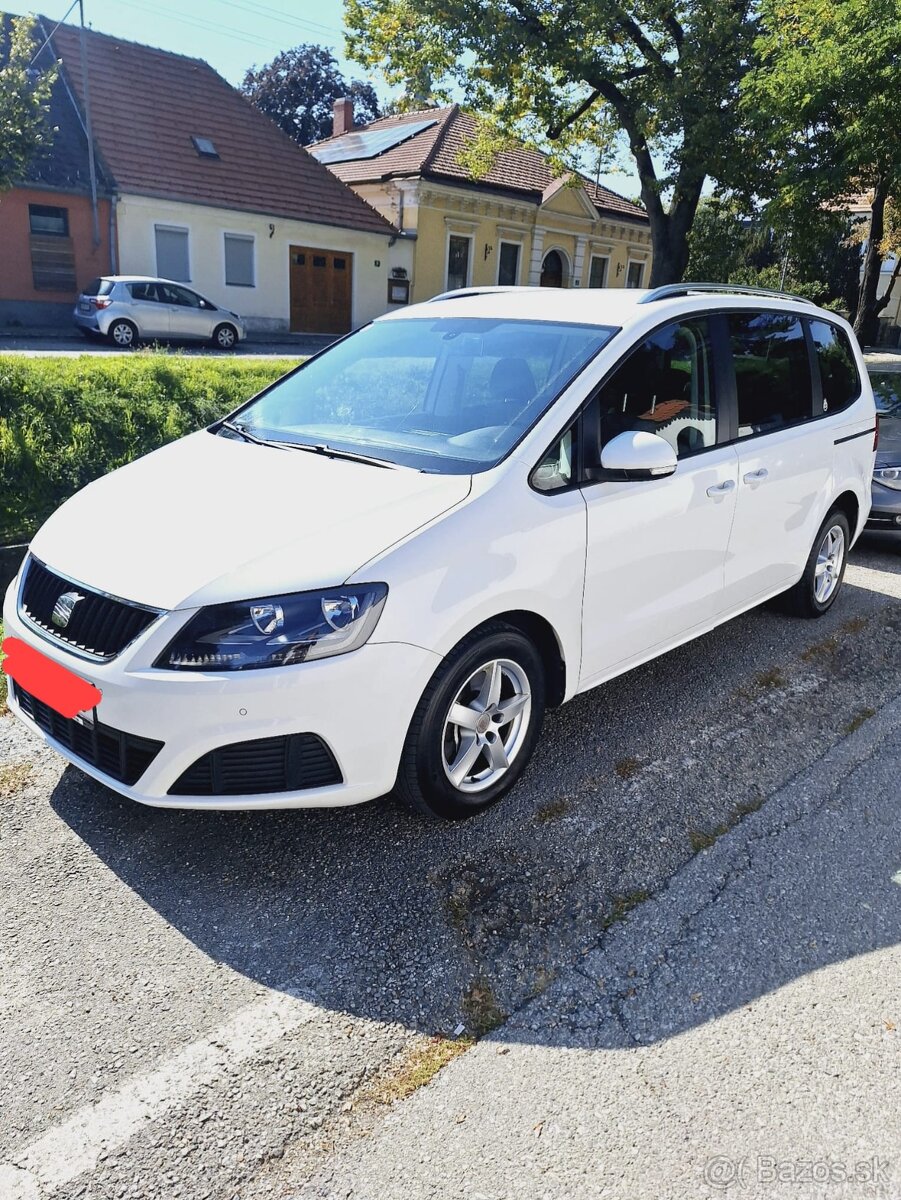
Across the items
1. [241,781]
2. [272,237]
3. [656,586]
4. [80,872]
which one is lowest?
[80,872]

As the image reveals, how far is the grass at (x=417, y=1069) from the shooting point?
2.21 metres

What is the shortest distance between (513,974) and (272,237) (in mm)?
25560

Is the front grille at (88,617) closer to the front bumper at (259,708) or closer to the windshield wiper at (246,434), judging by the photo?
the front bumper at (259,708)

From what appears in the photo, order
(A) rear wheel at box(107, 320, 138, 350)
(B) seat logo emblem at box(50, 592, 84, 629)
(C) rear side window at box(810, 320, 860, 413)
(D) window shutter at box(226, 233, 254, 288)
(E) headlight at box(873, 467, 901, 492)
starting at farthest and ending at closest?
(D) window shutter at box(226, 233, 254, 288)
(A) rear wheel at box(107, 320, 138, 350)
(E) headlight at box(873, 467, 901, 492)
(C) rear side window at box(810, 320, 860, 413)
(B) seat logo emblem at box(50, 592, 84, 629)

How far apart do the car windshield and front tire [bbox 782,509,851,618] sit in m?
2.34

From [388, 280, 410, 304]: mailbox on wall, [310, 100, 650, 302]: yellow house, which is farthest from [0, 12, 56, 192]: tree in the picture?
[388, 280, 410, 304]: mailbox on wall

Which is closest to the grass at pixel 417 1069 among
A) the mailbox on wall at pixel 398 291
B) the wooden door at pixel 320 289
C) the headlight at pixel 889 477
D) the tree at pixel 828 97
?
the headlight at pixel 889 477

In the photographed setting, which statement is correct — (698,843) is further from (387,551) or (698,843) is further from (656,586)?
(387,551)

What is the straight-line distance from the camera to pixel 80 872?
9.64 ft

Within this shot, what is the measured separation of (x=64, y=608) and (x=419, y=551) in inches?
46.8

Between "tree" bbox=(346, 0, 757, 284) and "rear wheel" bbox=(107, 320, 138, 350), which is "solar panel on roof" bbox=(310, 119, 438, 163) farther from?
"rear wheel" bbox=(107, 320, 138, 350)

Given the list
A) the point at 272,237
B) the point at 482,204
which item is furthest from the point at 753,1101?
the point at 482,204

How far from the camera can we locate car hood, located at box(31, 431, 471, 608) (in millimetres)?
2762

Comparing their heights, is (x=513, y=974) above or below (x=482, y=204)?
below
